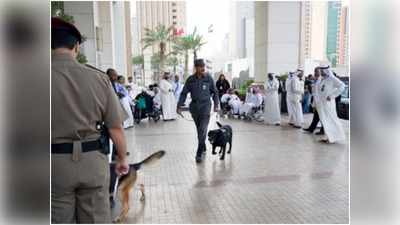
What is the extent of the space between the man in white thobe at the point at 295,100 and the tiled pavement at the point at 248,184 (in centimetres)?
193

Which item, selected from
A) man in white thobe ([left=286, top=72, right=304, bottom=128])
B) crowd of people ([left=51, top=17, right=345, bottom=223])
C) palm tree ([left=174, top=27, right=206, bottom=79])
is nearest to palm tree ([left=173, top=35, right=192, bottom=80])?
palm tree ([left=174, top=27, right=206, bottom=79])

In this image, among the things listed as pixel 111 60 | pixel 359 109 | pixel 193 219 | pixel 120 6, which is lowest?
pixel 193 219

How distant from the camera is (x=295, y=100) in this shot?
9.63 metres

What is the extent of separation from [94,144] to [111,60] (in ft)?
39.8

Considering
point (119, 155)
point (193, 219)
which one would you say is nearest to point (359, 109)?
point (119, 155)

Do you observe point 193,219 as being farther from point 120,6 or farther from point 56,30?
point 120,6

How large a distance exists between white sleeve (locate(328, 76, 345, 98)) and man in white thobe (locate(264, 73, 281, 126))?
9.37 ft

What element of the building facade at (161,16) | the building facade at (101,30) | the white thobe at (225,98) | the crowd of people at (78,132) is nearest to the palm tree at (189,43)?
the building facade at (161,16)

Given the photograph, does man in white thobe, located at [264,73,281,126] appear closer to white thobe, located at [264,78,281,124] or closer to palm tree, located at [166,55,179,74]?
white thobe, located at [264,78,281,124]

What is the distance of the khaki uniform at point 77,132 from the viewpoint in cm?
193

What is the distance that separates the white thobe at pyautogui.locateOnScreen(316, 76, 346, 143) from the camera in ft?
23.9

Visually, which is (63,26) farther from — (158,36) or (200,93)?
(158,36)

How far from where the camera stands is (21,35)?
1.59 metres

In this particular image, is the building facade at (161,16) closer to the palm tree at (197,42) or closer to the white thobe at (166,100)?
the palm tree at (197,42)
